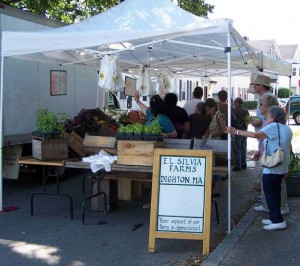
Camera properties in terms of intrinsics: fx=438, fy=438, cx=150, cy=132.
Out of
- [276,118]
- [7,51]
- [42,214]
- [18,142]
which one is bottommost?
[42,214]

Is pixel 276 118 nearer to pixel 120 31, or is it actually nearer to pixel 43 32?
pixel 120 31

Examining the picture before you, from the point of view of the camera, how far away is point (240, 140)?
403 inches

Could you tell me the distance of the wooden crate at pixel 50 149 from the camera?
6395 millimetres

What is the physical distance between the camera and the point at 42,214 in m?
6.62

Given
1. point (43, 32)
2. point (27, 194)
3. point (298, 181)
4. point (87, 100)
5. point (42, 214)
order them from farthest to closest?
point (87, 100)
point (27, 194)
point (298, 181)
point (42, 214)
point (43, 32)

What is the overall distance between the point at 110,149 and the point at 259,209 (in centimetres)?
245

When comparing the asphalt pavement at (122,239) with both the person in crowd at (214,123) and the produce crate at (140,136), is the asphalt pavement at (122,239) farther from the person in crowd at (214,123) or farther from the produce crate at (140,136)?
the produce crate at (140,136)

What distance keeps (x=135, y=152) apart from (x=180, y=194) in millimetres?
943

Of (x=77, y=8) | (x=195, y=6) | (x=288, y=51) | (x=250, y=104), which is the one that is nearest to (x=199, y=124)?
(x=195, y=6)

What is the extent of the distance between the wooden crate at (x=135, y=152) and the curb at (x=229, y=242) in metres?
1.32

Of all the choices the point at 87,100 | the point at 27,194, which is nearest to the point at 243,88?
the point at 87,100

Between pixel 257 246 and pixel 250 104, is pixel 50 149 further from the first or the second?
pixel 250 104

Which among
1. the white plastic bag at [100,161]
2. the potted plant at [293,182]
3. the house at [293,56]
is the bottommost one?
the potted plant at [293,182]

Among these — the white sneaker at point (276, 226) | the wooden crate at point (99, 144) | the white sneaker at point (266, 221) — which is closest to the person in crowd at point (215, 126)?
the white sneaker at point (266, 221)
